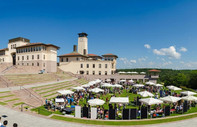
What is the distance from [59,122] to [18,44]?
5296cm

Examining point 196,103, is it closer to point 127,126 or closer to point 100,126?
point 127,126

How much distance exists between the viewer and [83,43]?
73375mm

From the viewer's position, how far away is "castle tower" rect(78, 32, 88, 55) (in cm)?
7342

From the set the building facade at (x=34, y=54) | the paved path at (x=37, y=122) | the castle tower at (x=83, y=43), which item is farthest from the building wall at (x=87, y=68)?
the paved path at (x=37, y=122)

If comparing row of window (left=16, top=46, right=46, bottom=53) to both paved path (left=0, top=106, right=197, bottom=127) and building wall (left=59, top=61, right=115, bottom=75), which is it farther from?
paved path (left=0, top=106, right=197, bottom=127)

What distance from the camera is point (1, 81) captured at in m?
25.1

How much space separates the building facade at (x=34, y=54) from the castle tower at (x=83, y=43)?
70.9ft

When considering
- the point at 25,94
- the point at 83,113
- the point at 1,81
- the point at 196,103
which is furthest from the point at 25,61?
the point at 196,103

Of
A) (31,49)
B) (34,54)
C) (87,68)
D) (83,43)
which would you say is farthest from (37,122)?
(83,43)

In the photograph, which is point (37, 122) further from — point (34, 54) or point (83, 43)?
point (83, 43)

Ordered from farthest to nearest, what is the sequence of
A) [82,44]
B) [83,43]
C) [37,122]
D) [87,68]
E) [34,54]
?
[82,44] → [83,43] → [87,68] → [34,54] → [37,122]

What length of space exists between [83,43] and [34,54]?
30.4m

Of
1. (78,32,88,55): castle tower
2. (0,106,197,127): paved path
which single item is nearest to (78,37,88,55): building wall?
(78,32,88,55): castle tower

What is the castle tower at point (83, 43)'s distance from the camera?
73419 mm
